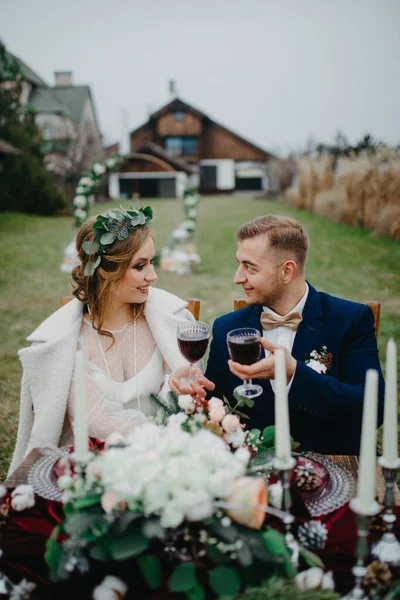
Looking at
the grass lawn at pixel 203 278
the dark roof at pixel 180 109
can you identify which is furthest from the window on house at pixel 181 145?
Answer: the grass lawn at pixel 203 278

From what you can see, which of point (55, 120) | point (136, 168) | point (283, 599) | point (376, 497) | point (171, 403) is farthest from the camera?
point (136, 168)

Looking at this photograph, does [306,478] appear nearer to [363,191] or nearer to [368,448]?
[368,448]

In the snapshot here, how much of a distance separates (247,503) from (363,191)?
62.2ft

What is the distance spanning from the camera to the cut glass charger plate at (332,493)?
1.75 meters

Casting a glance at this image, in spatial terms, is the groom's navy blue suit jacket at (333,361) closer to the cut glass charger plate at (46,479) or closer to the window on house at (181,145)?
the cut glass charger plate at (46,479)

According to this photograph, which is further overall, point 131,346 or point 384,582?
point 131,346

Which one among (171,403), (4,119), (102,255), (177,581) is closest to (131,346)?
(102,255)

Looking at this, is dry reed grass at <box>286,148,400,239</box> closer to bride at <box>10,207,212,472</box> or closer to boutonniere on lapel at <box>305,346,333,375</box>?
boutonniere on lapel at <box>305,346,333,375</box>

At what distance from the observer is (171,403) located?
2035 mm

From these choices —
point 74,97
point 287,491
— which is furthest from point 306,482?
point 74,97

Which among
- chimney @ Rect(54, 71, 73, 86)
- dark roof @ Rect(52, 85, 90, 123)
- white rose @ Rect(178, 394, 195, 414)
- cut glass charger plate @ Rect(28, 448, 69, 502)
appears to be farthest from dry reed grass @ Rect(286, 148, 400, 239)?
chimney @ Rect(54, 71, 73, 86)

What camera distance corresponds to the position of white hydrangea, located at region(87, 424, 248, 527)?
1221mm

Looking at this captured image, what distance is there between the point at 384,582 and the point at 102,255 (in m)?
2.22

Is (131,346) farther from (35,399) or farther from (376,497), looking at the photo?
(376,497)
